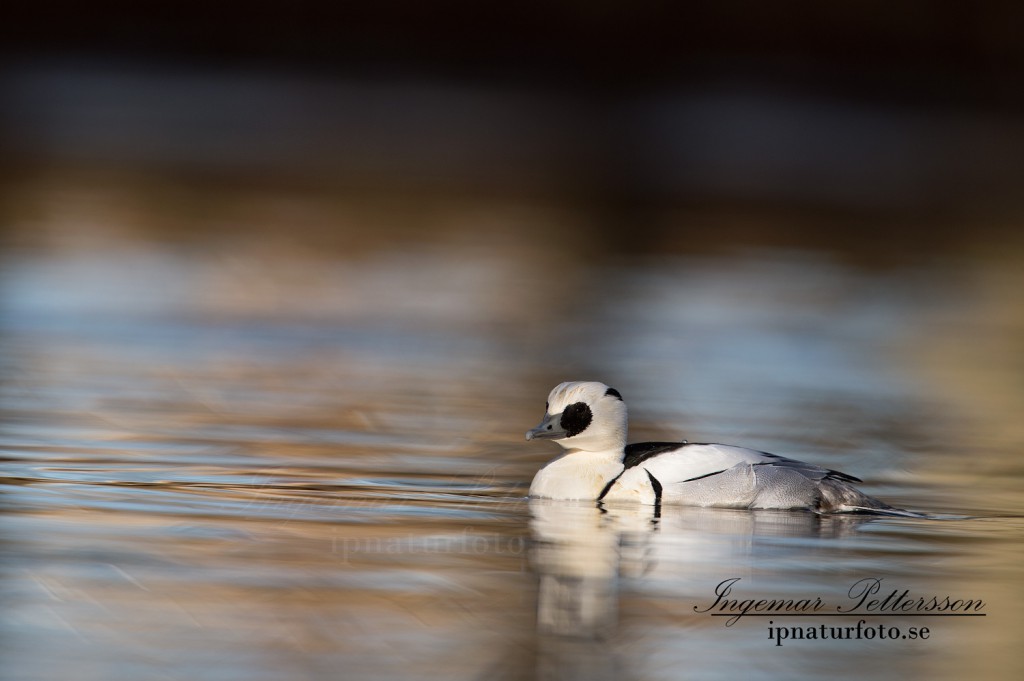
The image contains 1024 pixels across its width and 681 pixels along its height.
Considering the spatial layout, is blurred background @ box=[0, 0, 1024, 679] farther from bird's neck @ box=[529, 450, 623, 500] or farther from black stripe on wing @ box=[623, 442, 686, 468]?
black stripe on wing @ box=[623, 442, 686, 468]

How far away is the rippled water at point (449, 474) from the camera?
551cm

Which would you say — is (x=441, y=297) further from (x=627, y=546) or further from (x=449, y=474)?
(x=627, y=546)

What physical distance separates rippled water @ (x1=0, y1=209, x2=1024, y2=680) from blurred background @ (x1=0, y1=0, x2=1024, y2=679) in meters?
0.04

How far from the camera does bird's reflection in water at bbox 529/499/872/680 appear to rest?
18.1ft

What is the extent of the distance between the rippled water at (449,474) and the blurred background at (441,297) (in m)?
0.04

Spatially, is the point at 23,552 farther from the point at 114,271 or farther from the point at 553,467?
the point at 114,271

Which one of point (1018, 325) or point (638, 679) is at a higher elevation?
point (1018, 325)

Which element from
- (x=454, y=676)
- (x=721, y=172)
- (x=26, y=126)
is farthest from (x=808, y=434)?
(x=26, y=126)

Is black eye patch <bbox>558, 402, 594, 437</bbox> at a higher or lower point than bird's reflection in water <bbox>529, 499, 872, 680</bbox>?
higher

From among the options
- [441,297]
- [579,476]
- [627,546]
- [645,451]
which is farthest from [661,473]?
[441,297]

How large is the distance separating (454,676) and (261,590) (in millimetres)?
1035

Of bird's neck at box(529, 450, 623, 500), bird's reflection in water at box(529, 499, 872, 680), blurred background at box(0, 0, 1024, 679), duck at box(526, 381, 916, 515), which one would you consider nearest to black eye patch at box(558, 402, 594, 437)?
duck at box(526, 381, 916, 515)

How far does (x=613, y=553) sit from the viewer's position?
22.1 ft

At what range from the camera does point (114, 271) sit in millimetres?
15203
